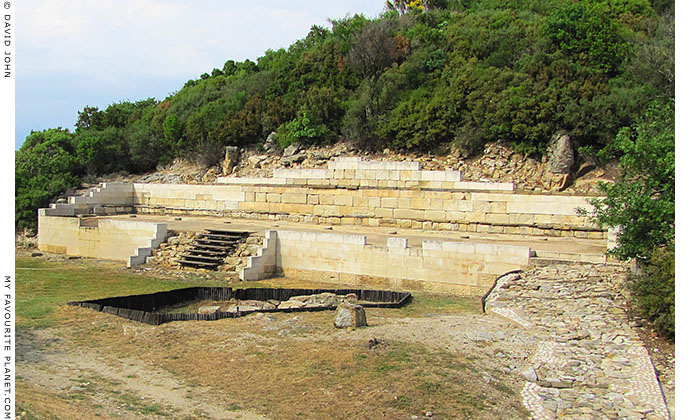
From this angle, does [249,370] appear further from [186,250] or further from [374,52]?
[374,52]

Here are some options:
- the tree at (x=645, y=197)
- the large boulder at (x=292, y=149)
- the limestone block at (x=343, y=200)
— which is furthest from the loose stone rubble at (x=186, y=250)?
the large boulder at (x=292, y=149)

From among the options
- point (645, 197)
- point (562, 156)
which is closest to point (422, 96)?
point (562, 156)

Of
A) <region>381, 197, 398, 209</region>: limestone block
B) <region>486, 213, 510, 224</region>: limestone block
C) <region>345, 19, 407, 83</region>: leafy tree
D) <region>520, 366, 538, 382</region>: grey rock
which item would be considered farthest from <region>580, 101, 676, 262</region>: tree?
<region>345, 19, 407, 83</region>: leafy tree

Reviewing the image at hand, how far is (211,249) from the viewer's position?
16.9 meters

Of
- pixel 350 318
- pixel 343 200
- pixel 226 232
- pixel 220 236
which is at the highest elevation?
pixel 343 200

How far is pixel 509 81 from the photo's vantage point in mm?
25219

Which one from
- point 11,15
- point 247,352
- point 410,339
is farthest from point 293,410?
point 11,15

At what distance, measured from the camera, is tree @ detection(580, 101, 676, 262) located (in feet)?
33.9

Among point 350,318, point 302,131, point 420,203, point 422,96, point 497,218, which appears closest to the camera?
point 350,318

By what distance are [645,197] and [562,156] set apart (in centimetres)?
1184

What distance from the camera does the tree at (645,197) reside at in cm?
1032

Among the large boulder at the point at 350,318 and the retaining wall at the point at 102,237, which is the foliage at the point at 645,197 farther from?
the retaining wall at the point at 102,237

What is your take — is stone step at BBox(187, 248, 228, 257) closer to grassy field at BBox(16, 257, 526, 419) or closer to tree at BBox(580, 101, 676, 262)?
grassy field at BBox(16, 257, 526, 419)

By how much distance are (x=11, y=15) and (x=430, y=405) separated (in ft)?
22.7
